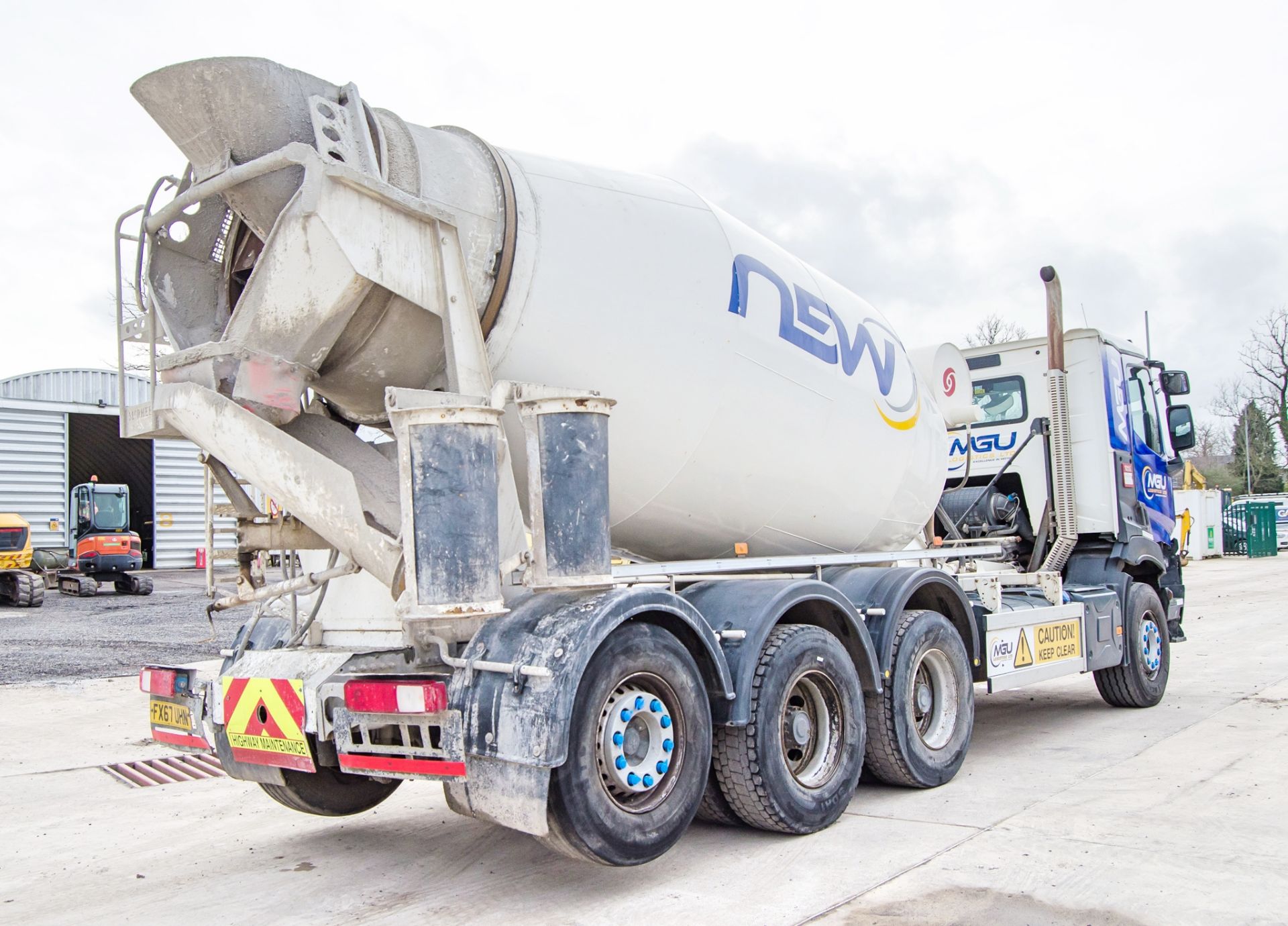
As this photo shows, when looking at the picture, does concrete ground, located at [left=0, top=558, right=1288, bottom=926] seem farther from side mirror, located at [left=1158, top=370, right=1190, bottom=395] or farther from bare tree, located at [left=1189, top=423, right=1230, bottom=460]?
bare tree, located at [left=1189, top=423, right=1230, bottom=460]

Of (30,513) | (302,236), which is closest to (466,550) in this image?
(302,236)

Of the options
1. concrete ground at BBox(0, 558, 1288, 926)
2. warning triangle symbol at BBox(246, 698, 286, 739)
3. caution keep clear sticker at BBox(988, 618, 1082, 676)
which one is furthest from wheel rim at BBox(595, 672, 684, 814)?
caution keep clear sticker at BBox(988, 618, 1082, 676)

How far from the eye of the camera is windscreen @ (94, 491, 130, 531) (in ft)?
77.8

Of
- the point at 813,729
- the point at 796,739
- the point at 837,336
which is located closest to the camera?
the point at 796,739

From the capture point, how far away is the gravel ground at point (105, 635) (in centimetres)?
1177

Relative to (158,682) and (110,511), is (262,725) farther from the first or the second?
(110,511)

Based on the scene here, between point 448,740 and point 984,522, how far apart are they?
609cm

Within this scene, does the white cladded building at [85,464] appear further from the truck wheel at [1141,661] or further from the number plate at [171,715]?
the number plate at [171,715]

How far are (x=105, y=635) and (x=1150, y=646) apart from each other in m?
13.2

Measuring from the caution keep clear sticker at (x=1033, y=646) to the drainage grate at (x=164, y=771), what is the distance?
16.3ft

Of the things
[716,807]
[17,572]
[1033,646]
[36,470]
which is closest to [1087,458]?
[1033,646]

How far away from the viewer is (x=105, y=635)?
15.1 metres

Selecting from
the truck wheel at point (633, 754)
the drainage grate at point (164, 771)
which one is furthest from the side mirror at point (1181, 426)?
the drainage grate at point (164, 771)

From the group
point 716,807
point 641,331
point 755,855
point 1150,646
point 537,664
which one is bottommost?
point 755,855
